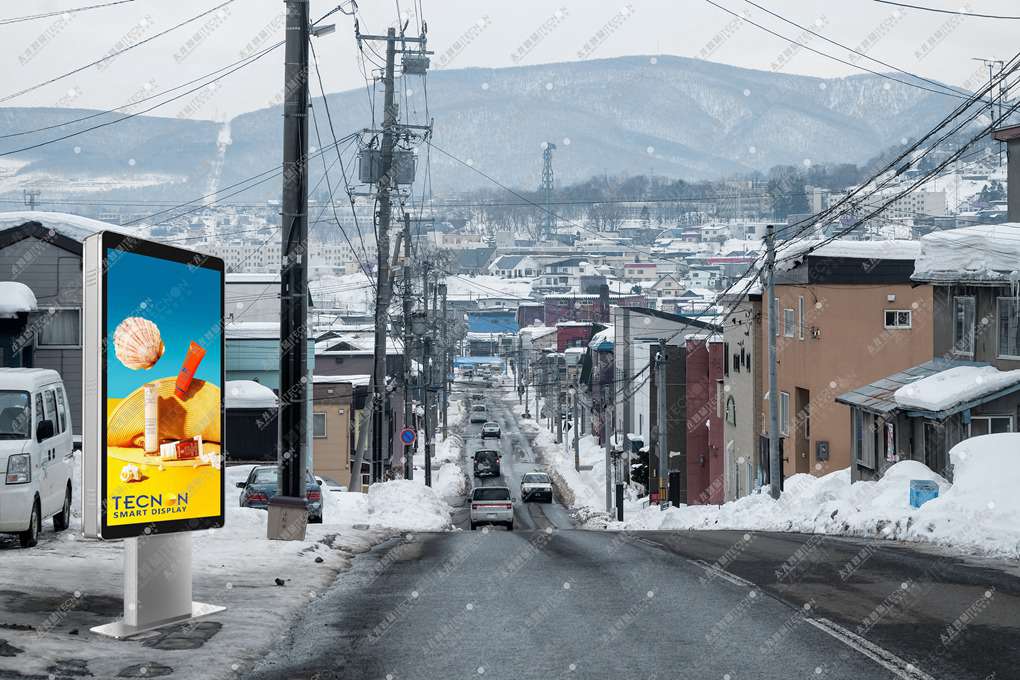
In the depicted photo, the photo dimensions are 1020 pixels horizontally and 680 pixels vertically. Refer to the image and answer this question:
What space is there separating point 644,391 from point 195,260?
68.4 meters

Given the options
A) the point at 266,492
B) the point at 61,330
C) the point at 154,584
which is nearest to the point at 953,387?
the point at 266,492

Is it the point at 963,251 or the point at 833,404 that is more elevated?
the point at 963,251

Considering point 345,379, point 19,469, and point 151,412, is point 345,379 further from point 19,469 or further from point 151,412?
point 151,412

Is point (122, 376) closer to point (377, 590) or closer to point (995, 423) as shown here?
point (377, 590)

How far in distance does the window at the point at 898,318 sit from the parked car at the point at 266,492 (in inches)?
916

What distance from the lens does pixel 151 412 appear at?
1005cm

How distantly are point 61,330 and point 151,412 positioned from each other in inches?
1109

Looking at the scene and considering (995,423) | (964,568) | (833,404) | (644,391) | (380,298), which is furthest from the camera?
(644,391)

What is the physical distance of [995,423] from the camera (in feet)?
97.3

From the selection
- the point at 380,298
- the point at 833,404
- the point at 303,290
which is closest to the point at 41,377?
the point at 303,290

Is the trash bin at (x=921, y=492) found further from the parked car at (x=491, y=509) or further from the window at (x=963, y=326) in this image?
the parked car at (x=491, y=509)

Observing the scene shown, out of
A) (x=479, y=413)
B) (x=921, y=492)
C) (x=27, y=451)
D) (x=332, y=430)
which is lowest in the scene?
(x=479, y=413)

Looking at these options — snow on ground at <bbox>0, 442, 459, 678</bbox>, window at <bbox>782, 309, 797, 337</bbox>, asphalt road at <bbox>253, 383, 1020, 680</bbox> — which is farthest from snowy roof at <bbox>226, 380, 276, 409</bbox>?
asphalt road at <bbox>253, 383, 1020, 680</bbox>

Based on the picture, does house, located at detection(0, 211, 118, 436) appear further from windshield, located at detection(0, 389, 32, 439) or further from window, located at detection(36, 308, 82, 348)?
windshield, located at detection(0, 389, 32, 439)
